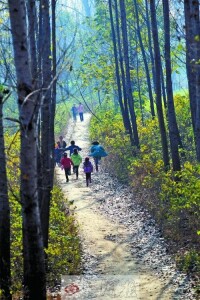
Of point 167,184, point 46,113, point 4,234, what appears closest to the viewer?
point 4,234

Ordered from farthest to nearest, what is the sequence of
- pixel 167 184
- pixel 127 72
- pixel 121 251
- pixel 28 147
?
pixel 127 72
pixel 167 184
pixel 121 251
pixel 28 147

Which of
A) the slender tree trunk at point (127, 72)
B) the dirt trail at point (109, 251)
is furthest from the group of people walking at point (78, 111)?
the dirt trail at point (109, 251)

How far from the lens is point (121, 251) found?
475 inches

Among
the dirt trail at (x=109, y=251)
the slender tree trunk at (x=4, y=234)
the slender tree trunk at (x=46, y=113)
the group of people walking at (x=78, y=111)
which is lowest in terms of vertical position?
the dirt trail at (x=109, y=251)

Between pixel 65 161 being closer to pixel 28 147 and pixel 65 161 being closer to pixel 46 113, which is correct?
pixel 46 113

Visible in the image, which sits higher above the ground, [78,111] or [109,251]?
[78,111]

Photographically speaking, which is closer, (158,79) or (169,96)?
(169,96)

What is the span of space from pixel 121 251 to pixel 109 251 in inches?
12.1

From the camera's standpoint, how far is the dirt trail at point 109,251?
9469mm

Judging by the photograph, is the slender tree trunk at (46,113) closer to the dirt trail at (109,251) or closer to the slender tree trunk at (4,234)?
the slender tree trunk at (4,234)

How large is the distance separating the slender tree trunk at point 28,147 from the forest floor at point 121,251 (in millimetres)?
3592

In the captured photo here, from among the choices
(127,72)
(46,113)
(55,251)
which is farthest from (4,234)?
(127,72)

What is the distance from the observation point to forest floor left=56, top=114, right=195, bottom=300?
9.41m

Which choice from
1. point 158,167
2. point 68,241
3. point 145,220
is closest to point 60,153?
point 158,167
